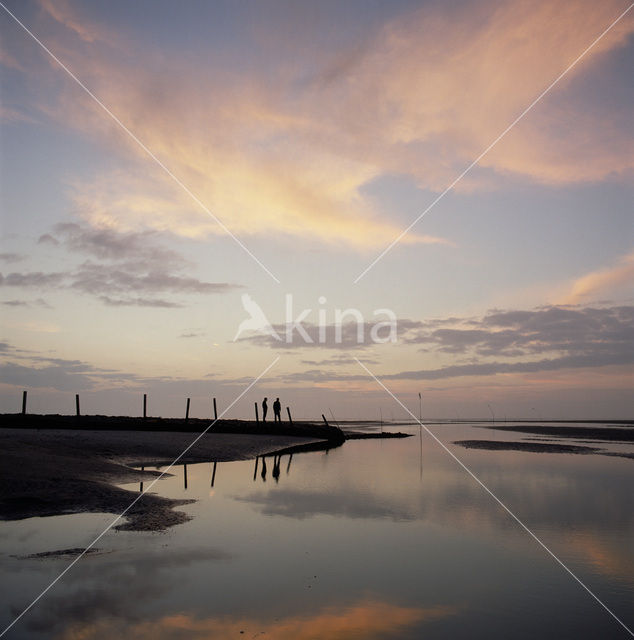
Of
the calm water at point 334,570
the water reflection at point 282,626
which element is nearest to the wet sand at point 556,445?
the calm water at point 334,570

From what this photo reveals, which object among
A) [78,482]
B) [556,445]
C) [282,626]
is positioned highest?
[78,482]

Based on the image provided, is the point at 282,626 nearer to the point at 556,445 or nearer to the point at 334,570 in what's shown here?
the point at 334,570

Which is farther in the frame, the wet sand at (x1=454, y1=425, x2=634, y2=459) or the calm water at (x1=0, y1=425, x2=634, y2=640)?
the wet sand at (x1=454, y1=425, x2=634, y2=459)

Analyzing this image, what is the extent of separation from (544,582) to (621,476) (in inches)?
851

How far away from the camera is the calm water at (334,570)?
9133mm

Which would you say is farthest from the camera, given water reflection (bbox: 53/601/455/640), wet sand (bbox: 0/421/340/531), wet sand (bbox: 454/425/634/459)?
wet sand (bbox: 454/425/634/459)

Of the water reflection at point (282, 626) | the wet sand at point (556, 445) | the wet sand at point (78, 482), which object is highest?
the wet sand at point (78, 482)

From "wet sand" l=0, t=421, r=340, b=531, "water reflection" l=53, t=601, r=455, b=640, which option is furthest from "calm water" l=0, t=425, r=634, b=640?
"wet sand" l=0, t=421, r=340, b=531

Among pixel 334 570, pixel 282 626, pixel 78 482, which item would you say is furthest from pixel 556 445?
pixel 282 626

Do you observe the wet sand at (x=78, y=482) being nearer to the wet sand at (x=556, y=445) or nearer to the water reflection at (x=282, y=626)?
the water reflection at (x=282, y=626)

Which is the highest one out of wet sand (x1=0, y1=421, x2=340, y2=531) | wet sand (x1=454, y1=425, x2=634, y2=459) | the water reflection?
wet sand (x1=0, y1=421, x2=340, y2=531)

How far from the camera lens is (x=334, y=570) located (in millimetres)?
12180

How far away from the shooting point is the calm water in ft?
30.0

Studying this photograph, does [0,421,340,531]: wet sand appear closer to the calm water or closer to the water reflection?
the calm water
